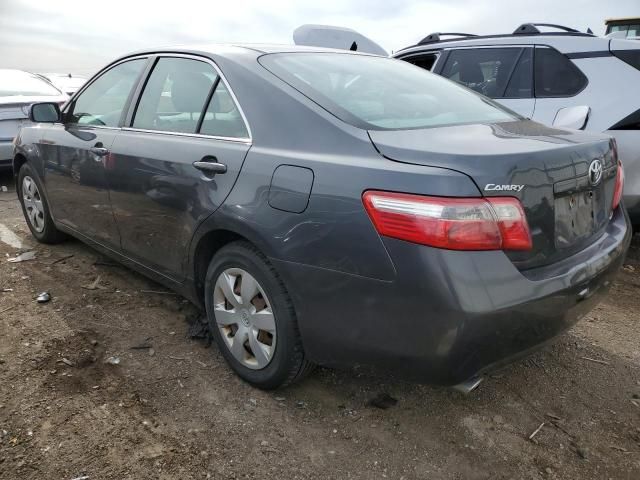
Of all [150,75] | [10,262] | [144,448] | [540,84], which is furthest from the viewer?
[540,84]

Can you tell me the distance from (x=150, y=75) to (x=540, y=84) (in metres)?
3.18

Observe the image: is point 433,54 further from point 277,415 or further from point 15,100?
point 15,100

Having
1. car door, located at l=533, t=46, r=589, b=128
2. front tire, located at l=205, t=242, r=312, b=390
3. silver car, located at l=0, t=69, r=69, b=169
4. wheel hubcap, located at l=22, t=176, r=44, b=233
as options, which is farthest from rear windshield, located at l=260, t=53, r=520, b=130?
silver car, located at l=0, t=69, r=69, b=169

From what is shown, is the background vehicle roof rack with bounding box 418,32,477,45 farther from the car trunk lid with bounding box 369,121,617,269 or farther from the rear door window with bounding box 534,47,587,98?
the car trunk lid with bounding box 369,121,617,269

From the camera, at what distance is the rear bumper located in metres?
1.80

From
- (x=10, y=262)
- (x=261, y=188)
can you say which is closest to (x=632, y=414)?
(x=261, y=188)

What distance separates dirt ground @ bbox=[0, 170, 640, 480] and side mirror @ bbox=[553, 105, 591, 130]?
1.52 meters

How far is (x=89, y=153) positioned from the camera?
11.3 ft

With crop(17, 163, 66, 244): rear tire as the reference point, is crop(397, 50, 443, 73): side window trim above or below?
above

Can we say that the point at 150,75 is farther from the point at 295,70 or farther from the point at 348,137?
the point at 348,137

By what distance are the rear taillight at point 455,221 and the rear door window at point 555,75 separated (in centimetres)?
305

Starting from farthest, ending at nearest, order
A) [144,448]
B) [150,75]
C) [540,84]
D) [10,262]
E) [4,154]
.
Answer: [4,154], [540,84], [10,262], [150,75], [144,448]

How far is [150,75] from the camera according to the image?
10.5 feet

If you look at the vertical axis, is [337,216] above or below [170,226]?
above
